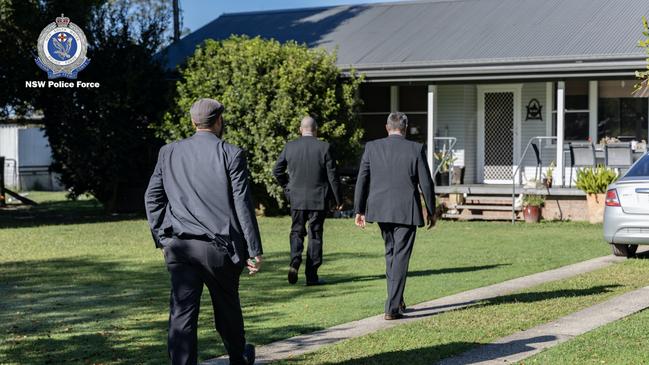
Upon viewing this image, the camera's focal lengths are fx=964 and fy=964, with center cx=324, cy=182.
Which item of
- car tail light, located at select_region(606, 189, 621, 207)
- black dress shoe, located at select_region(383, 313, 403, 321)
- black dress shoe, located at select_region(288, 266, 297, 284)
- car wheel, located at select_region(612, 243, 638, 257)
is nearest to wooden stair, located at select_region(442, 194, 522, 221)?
car wheel, located at select_region(612, 243, 638, 257)

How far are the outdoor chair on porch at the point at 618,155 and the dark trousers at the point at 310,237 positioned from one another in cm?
1089

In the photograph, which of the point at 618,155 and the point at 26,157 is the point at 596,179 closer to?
the point at 618,155

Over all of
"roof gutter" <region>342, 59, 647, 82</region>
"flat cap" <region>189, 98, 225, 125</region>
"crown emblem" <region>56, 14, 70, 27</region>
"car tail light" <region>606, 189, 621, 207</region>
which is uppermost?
"crown emblem" <region>56, 14, 70, 27</region>

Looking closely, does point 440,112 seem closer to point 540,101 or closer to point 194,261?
point 540,101

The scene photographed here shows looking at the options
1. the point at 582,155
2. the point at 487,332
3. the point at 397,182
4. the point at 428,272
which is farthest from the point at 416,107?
the point at 487,332

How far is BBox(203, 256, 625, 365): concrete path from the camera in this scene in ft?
24.9

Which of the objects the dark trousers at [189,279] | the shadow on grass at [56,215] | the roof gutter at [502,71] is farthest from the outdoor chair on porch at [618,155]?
the dark trousers at [189,279]

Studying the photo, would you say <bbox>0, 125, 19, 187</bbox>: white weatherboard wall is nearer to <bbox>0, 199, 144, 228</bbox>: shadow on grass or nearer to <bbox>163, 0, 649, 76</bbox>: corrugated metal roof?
<bbox>0, 199, 144, 228</bbox>: shadow on grass

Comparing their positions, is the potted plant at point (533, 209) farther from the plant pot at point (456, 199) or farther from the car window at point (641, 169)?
the car window at point (641, 169)

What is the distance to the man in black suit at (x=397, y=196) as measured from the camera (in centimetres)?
885

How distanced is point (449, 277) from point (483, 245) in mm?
4217

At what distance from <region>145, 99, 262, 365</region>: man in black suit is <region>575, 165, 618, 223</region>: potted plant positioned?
14.4m

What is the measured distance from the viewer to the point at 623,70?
20.4 meters

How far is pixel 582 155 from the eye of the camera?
21.2m
